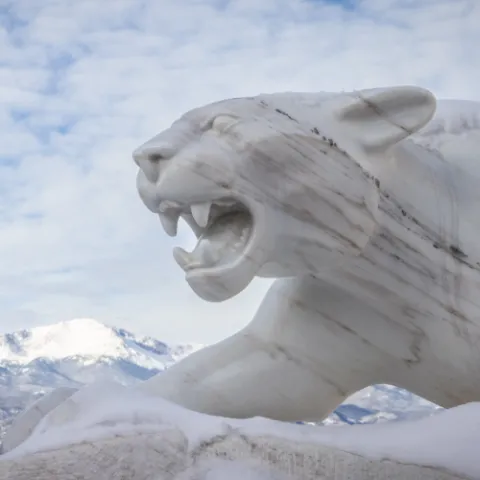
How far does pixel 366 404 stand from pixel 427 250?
1506 mm

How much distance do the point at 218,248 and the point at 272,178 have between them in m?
0.19

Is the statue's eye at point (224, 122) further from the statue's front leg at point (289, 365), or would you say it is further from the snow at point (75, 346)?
the snow at point (75, 346)

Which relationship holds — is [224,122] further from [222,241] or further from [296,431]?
[296,431]

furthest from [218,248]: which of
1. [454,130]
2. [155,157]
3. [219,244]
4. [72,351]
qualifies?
[72,351]

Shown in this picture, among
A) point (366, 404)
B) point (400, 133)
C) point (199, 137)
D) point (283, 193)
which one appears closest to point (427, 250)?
point (400, 133)

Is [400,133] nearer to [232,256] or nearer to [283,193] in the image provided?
[283,193]

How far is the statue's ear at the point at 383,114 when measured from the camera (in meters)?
1.90

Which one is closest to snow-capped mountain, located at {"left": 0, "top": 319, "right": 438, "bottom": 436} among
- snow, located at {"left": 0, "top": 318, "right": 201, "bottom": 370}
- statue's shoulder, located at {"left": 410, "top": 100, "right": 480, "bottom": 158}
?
snow, located at {"left": 0, "top": 318, "right": 201, "bottom": 370}

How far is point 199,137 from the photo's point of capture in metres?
1.83

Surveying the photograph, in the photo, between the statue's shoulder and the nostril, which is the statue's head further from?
the statue's shoulder

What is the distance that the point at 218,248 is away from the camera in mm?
1816

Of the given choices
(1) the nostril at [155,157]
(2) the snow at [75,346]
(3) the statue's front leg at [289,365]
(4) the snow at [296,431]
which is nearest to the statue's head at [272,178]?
(1) the nostril at [155,157]

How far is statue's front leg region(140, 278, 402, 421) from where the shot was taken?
2086 mm

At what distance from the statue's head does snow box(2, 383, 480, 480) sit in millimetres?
355
